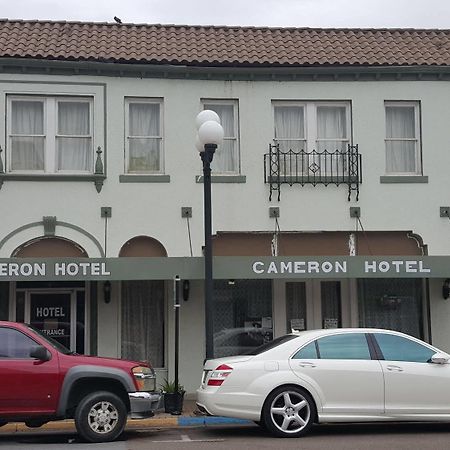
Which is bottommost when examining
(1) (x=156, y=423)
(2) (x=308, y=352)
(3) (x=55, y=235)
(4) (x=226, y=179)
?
(1) (x=156, y=423)

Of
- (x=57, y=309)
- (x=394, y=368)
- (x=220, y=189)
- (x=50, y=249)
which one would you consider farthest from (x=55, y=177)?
(x=394, y=368)

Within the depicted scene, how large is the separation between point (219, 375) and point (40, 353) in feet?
8.10

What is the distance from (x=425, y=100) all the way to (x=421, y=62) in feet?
2.62

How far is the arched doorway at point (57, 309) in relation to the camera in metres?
17.5

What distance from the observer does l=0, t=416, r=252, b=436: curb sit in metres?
13.4

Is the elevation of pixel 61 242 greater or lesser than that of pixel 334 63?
lesser

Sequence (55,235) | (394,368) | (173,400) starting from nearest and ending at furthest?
(394,368) → (173,400) → (55,235)

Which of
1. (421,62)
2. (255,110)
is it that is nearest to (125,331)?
(255,110)

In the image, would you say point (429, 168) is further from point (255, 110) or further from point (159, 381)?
point (159, 381)

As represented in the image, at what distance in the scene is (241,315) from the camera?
1800 centimetres

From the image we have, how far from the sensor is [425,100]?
59.9 feet

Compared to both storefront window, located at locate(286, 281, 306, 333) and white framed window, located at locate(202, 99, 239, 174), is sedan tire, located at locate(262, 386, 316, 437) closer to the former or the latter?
storefront window, located at locate(286, 281, 306, 333)

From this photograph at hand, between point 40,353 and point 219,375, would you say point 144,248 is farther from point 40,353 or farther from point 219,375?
point 40,353

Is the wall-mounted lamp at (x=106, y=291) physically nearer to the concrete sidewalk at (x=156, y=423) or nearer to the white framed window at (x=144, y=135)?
the white framed window at (x=144, y=135)
